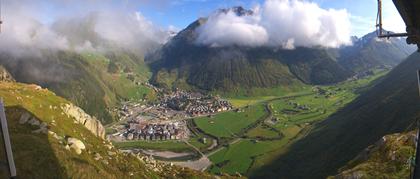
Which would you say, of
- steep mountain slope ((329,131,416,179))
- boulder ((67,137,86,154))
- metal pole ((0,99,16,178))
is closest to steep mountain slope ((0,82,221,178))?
boulder ((67,137,86,154))

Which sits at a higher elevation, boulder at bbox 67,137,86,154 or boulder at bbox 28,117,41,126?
boulder at bbox 28,117,41,126

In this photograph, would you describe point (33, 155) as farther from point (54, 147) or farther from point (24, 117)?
point (24, 117)

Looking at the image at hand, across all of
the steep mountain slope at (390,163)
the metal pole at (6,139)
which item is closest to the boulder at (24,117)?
the steep mountain slope at (390,163)

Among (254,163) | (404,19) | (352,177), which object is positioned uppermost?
(404,19)

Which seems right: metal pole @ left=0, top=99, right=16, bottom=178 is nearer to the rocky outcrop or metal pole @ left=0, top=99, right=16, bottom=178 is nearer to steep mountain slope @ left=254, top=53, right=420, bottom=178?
the rocky outcrop

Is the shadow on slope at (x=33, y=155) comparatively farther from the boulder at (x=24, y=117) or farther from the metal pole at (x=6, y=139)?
the metal pole at (x=6, y=139)

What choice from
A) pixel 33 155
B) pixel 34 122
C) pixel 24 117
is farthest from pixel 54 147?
pixel 24 117

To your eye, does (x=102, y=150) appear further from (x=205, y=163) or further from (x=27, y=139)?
(x=205, y=163)

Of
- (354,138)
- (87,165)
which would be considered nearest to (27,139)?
(87,165)
